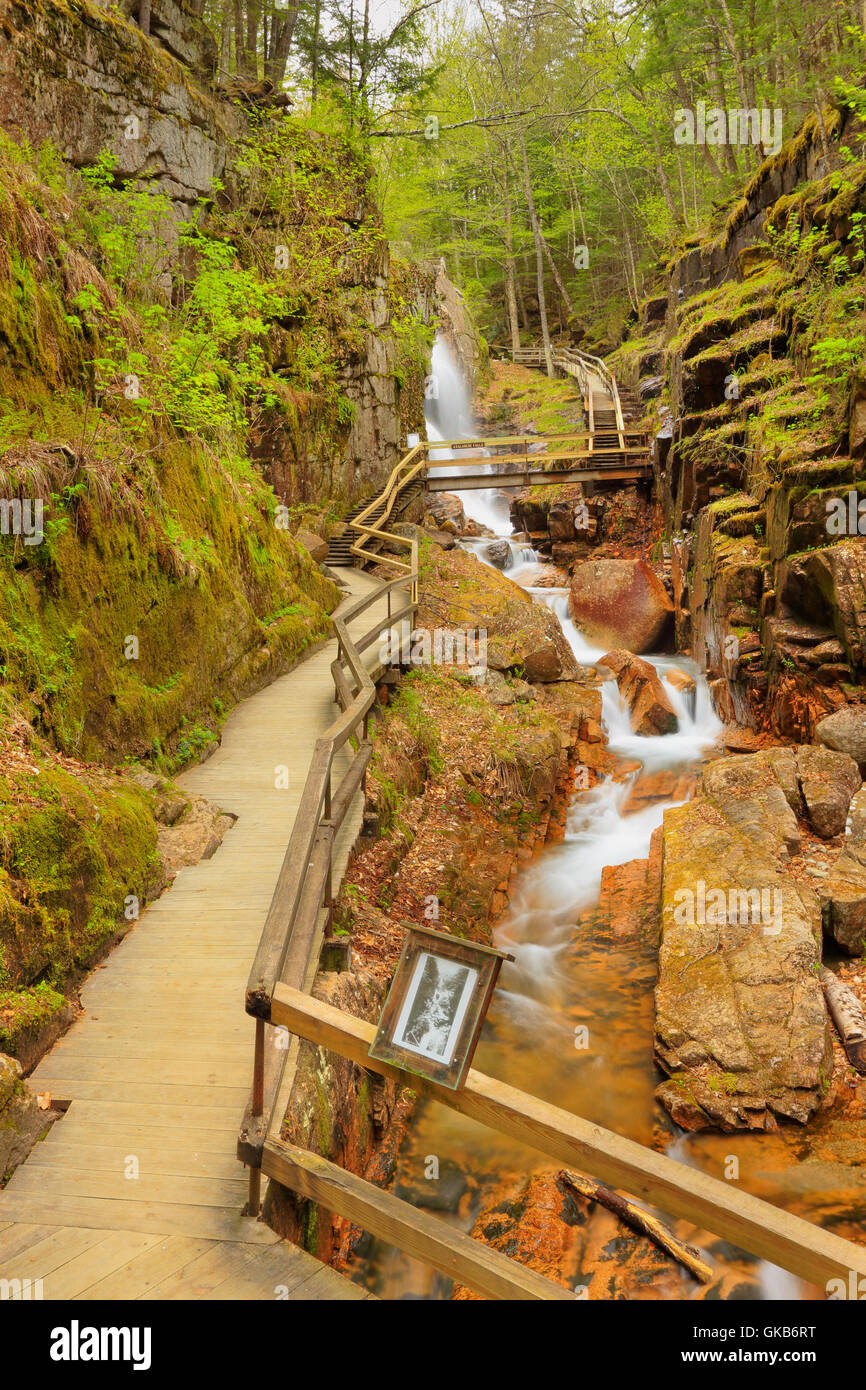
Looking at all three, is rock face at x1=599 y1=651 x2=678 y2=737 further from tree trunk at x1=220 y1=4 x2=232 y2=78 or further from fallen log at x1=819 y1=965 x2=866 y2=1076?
tree trunk at x1=220 y1=4 x2=232 y2=78

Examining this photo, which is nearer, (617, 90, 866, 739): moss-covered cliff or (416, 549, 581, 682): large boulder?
(617, 90, 866, 739): moss-covered cliff

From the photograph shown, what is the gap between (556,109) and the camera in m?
33.0

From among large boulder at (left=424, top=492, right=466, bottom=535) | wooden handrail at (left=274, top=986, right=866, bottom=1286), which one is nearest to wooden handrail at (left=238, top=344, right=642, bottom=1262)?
wooden handrail at (left=274, top=986, right=866, bottom=1286)

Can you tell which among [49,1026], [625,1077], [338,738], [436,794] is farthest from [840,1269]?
[436,794]

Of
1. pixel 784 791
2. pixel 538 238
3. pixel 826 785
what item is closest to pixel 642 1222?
pixel 784 791

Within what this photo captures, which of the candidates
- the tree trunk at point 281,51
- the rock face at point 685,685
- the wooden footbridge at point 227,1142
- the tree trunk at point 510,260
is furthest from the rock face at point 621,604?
the tree trunk at point 510,260

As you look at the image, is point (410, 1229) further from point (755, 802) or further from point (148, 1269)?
point (755, 802)

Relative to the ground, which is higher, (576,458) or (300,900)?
(576,458)

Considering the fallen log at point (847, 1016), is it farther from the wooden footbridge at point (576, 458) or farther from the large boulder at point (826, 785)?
the wooden footbridge at point (576, 458)

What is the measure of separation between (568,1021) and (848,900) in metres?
3.00

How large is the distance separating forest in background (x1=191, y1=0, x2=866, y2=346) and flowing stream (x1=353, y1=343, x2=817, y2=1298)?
37.8 ft

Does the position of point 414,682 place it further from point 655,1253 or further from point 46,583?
point 655,1253

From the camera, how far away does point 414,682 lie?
12.7 m

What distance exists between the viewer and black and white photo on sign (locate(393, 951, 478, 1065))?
9.80ft
